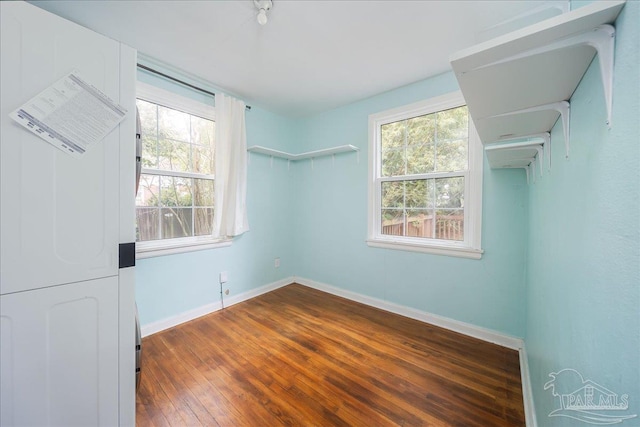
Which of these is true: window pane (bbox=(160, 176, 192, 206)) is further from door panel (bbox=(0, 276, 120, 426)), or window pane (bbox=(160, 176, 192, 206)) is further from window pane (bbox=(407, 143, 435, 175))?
window pane (bbox=(407, 143, 435, 175))

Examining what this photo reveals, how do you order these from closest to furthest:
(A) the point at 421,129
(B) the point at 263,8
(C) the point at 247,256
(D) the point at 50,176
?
(D) the point at 50,176 < (B) the point at 263,8 < (A) the point at 421,129 < (C) the point at 247,256

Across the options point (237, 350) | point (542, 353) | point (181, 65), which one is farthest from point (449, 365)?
point (181, 65)

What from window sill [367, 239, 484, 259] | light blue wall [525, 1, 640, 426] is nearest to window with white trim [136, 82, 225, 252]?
window sill [367, 239, 484, 259]

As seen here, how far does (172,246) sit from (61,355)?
1.59 m

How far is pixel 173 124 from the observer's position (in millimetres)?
2369

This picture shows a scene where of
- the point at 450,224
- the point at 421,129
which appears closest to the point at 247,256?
the point at 450,224

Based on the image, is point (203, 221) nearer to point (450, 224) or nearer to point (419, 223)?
point (419, 223)

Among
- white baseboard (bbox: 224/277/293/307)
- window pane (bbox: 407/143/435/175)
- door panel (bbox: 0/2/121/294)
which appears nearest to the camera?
door panel (bbox: 0/2/121/294)

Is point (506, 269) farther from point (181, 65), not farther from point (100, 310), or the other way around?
point (181, 65)

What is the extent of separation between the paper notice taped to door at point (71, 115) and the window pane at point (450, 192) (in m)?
2.51

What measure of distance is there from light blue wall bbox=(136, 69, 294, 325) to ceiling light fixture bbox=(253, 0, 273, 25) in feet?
4.20

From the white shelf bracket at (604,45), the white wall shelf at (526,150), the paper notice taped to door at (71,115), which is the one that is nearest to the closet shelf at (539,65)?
the white shelf bracket at (604,45)

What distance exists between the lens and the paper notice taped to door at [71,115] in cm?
75

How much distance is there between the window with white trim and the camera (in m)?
2.19
